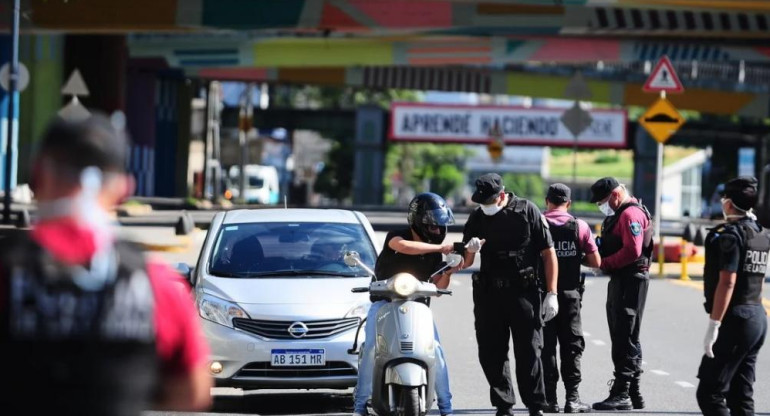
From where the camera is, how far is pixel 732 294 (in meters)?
8.91

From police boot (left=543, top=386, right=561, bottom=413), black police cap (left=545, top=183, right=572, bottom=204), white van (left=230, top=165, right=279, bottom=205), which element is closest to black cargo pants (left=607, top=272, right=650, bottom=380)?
police boot (left=543, top=386, right=561, bottom=413)

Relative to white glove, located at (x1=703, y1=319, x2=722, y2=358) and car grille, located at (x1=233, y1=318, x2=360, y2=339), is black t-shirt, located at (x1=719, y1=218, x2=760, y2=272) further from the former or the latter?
car grille, located at (x1=233, y1=318, x2=360, y2=339)

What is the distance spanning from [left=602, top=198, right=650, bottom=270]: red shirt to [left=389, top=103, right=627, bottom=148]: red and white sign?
53.6m

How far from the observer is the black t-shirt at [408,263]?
1007 centimetres

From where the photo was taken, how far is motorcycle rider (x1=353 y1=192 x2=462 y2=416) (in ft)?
31.9

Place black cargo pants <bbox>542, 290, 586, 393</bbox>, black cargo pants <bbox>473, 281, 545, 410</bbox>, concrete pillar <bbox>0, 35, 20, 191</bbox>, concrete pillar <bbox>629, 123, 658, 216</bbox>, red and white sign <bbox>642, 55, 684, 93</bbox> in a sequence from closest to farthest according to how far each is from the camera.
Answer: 1. black cargo pants <bbox>473, 281, 545, 410</bbox>
2. black cargo pants <bbox>542, 290, 586, 393</bbox>
3. red and white sign <bbox>642, 55, 684, 93</bbox>
4. concrete pillar <bbox>0, 35, 20, 191</bbox>
5. concrete pillar <bbox>629, 123, 658, 216</bbox>

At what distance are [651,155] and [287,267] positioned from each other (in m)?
53.9

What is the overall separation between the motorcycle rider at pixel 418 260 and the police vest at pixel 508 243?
0.42 metres

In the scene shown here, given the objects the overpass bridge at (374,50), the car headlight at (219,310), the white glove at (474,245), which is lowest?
the car headlight at (219,310)

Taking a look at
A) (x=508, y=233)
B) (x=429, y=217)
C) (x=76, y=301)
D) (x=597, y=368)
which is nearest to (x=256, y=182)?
(x=597, y=368)

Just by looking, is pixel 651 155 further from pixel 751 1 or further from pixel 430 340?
pixel 430 340

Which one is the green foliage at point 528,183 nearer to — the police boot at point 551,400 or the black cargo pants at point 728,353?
the police boot at point 551,400

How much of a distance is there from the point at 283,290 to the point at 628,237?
2531 mm

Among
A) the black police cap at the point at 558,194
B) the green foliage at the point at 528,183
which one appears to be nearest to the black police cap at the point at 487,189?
the black police cap at the point at 558,194
